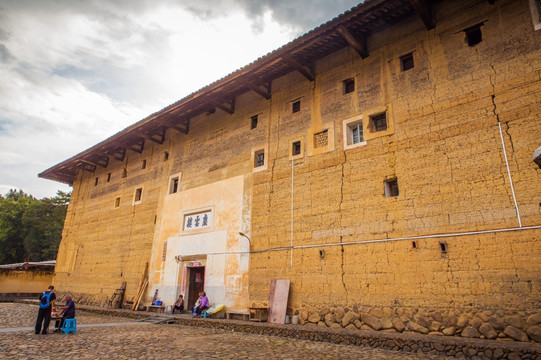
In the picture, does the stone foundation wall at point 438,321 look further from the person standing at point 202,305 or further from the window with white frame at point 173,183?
the window with white frame at point 173,183

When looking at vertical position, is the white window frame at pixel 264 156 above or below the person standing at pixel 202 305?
above

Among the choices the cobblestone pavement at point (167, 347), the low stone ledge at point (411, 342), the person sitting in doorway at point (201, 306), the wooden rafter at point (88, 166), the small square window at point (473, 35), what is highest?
the wooden rafter at point (88, 166)

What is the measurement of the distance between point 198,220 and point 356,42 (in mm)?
8377

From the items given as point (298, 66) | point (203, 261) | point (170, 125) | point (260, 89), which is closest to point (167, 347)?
point (203, 261)

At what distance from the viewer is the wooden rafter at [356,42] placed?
Answer: 958 cm

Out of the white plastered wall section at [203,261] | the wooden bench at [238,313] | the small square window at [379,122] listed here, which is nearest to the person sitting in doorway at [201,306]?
the white plastered wall section at [203,261]

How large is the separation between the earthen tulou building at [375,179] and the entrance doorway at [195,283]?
0.09 m

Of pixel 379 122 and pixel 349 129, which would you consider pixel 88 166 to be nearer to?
pixel 349 129

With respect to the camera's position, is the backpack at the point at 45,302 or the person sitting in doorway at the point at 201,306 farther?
the person sitting in doorway at the point at 201,306

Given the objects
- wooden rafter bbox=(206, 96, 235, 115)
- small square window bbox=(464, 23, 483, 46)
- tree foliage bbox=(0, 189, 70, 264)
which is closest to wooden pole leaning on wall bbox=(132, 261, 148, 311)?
wooden rafter bbox=(206, 96, 235, 115)

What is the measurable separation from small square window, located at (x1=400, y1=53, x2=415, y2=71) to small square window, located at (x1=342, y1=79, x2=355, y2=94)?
57.7 inches

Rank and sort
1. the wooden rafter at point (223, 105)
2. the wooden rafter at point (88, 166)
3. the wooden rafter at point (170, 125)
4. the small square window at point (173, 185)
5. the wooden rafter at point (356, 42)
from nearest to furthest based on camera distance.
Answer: the wooden rafter at point (356, 42)
the wooden rafter at point (223, 105)
the wooden rafter at point (170, 125)
the small square window at point (173, 185)
the wooden rafter at point (88, 166)

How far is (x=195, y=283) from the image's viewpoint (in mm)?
13008

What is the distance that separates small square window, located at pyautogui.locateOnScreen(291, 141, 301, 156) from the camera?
11180 millimetres
